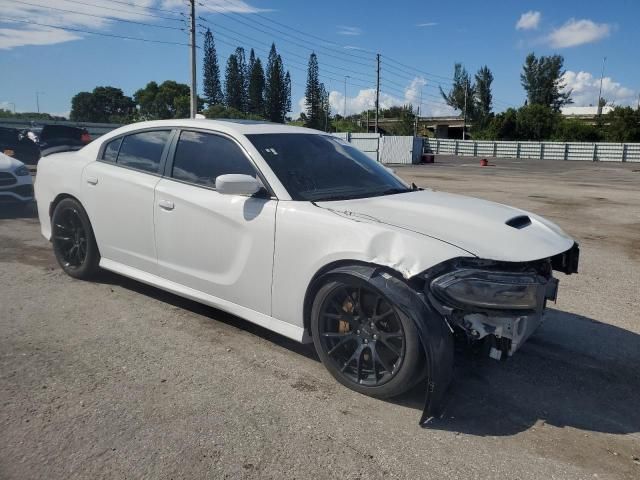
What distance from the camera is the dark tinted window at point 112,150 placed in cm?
494

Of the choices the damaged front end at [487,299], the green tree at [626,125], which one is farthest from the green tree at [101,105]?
the damaged front end at [487,299]

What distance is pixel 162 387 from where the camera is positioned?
3.29 metres

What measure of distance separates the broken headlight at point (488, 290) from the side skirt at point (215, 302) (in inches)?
40.3

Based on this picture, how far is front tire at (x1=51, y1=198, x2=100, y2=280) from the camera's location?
199 inches

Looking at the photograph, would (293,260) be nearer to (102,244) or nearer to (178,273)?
(178,273)

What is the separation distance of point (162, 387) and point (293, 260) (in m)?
1.09

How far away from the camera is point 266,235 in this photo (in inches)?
142

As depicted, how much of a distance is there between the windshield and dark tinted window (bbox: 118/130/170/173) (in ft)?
3.05

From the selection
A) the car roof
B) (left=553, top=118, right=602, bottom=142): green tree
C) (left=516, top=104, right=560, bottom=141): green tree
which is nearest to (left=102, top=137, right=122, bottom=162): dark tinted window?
the car roof

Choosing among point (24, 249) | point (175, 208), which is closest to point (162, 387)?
point (175, 208)

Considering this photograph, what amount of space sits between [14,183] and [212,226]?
6721 mm

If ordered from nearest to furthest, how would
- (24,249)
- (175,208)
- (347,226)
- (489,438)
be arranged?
(489,438)
(347,226)
(175,208)
(24,249)

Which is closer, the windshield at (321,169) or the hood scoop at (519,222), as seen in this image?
the hood scoop at (519,222)

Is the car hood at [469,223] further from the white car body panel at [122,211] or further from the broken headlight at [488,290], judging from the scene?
the white car body panel at [122,211]
